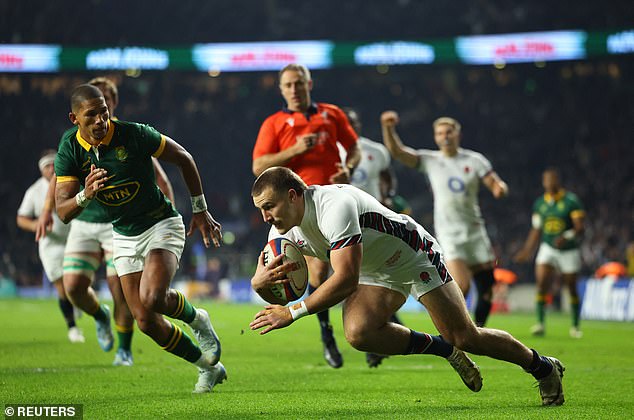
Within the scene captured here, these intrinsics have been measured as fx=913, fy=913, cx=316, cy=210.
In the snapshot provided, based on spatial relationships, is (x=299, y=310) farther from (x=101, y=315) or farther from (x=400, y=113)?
(x=400, y=113)

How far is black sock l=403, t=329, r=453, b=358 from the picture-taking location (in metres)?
6.15

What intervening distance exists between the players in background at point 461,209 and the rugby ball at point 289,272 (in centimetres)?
495

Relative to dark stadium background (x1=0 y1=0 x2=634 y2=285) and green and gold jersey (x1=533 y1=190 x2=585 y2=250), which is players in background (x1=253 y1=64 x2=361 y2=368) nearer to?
green and gold jersey (x1=533 y1=190 x2=585 y2=250)

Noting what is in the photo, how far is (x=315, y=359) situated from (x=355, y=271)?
4.74 meters

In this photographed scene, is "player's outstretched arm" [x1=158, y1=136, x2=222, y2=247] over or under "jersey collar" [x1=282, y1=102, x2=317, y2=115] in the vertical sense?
under

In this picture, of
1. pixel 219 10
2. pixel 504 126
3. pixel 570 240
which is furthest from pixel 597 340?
pixel 219 10

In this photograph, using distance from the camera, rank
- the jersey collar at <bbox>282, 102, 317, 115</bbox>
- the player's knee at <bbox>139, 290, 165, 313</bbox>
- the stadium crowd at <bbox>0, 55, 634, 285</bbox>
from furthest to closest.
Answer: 1. the stadium crowd at <bbox>0, 55, 634, 285</bbox>
2. the jersey collar at <bbox>282, 102, 317, 115</bbox>
3. the player's knee at <bbox>139, 290, 165, 313</bbox>

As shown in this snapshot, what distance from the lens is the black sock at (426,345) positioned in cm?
615

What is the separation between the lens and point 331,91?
37688 mm

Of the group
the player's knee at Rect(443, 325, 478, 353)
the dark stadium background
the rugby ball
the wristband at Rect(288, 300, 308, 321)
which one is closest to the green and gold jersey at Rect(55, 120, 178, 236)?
the rugby ball

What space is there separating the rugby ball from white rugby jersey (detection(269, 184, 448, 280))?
100 mm

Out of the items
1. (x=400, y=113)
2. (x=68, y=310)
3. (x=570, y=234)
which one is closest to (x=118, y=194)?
(x=68, y=310)

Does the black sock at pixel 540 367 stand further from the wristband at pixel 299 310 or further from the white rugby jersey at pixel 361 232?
the wristband at pixel 299 310

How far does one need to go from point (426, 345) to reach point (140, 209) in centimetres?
234
